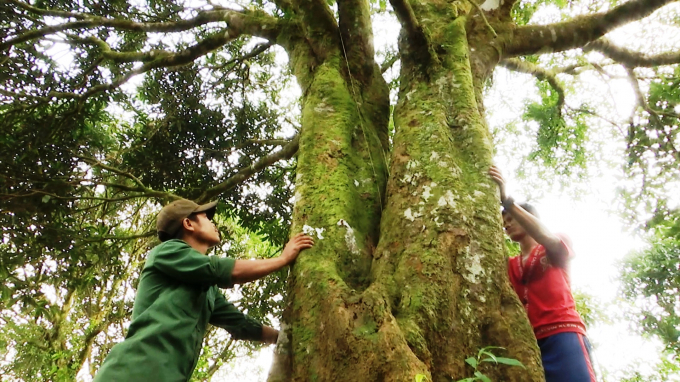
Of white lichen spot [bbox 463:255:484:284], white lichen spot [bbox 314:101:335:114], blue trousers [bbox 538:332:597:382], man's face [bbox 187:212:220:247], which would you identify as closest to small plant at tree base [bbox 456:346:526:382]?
white lichen spot [bbox 463:255:484:284]

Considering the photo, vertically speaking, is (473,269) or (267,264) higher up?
(267,264)

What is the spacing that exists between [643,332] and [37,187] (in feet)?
44.3

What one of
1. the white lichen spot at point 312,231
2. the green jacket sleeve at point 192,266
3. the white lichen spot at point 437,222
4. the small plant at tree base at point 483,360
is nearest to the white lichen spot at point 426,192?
the white lichen spot at point 437,222

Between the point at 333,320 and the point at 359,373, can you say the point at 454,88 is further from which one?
the point at 359,373

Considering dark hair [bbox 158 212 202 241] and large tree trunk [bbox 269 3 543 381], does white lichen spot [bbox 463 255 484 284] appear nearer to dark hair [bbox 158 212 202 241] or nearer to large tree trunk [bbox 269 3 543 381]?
large tree trunk [bbox 269 3 543 381]

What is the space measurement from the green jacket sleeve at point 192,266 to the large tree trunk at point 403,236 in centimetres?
33

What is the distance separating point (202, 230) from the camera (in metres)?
2.51

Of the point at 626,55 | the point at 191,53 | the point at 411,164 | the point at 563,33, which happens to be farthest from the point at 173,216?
the point at 626,55

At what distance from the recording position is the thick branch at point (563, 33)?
3605mm

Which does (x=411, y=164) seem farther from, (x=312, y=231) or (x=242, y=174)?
(x=242, y=174)

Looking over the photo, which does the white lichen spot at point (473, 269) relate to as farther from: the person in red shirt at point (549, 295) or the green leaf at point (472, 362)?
the person in red shirt at point (549, 295)

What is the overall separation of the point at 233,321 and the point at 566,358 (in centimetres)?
175

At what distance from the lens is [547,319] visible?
2230mm

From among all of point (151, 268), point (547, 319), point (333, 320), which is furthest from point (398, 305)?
point (151, 268)
